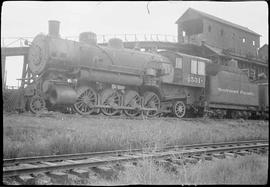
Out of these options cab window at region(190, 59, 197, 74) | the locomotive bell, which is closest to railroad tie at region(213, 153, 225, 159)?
the locomotive bell

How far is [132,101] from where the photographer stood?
1327 cm

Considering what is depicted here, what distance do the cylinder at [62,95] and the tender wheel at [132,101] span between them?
2.74 m

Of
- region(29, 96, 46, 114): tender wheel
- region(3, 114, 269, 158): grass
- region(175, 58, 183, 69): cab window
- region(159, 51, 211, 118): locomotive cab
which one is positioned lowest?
region(3, 114, 269, 158): grass

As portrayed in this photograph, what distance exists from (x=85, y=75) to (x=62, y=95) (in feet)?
4.78

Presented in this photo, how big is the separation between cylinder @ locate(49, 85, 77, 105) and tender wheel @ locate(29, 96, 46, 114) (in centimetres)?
37


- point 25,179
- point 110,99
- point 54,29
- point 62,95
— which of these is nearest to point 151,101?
point 110,99

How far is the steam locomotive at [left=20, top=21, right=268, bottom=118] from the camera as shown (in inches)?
449

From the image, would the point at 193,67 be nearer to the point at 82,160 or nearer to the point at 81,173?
the point at 82,160

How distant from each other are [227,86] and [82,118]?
784 cm

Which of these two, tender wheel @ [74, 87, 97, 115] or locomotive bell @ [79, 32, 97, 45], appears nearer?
tender wheel @ [74, 87, 97, 115]

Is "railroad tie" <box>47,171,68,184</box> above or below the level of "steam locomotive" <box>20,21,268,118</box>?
below

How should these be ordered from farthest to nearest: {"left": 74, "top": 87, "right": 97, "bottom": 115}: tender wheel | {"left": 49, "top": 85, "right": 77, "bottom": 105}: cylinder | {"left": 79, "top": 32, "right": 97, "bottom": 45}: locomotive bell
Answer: {"left": 79, "top": 32, "right": 97, "bottom": 45}: locomotive bell < {"left": 74, "top": 87, "right": 97, "bottom": 115}: tender wheel < {"left": 49, "top": 85, "right": 77, "bottom": 105}: cylinder

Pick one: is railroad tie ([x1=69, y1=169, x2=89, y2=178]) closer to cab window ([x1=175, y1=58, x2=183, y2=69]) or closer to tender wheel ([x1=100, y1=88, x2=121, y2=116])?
tender wheel ([x1=100, y1=88, x2=121, y2=116])

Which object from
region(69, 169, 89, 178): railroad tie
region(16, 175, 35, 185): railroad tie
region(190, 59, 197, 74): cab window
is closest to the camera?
region(16, 175, 35, 185): railroad tie
